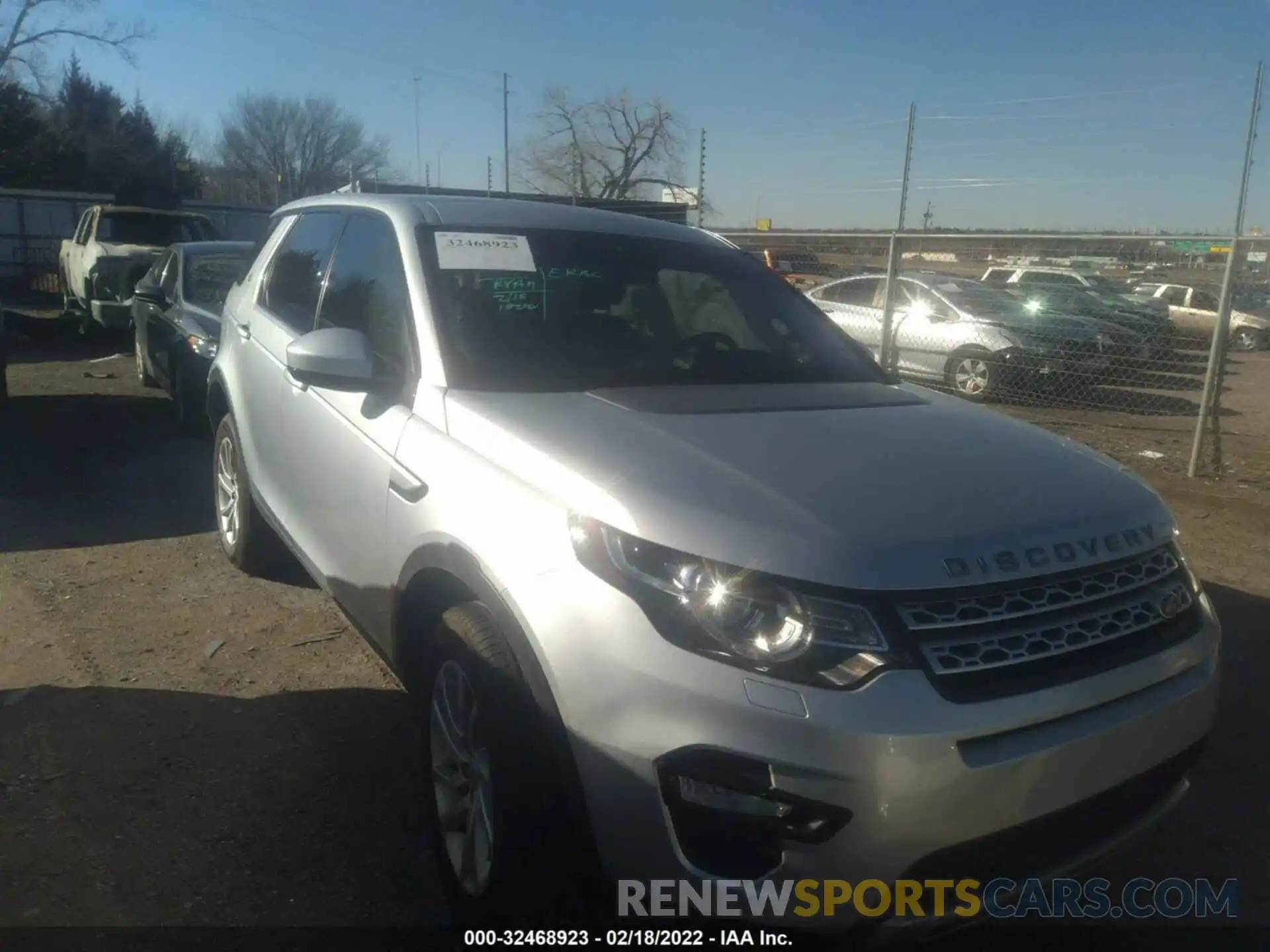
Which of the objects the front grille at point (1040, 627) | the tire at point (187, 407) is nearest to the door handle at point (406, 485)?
the front grille at point (1040, 627)

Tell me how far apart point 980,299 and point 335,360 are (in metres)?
10.2

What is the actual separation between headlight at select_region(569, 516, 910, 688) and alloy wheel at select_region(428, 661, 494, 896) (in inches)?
23.5

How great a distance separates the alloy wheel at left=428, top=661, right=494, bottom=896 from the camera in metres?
2.38

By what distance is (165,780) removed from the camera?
319 centimetres

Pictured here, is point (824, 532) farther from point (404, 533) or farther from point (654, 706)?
point (404, 533)

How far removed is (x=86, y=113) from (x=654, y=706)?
6313cm

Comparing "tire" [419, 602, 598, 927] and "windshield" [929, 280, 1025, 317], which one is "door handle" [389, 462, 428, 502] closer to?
"tire" [419, 602, 598, 927]

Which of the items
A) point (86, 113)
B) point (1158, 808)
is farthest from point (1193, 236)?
point (86, 113)

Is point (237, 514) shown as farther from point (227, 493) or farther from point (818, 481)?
point (818, 481)

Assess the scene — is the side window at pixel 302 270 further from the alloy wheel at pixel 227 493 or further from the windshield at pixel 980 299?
the windshield at pixel 980 299

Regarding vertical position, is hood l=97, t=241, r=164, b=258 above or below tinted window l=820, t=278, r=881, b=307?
above

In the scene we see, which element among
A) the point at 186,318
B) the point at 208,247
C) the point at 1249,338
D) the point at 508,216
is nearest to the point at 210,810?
the point at 508,216

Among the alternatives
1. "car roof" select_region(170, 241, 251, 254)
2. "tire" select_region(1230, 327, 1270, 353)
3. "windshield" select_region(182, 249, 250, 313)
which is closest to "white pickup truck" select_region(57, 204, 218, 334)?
"car roof" select_region(170, 241, 251, 254)

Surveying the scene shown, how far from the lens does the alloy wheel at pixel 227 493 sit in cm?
493
